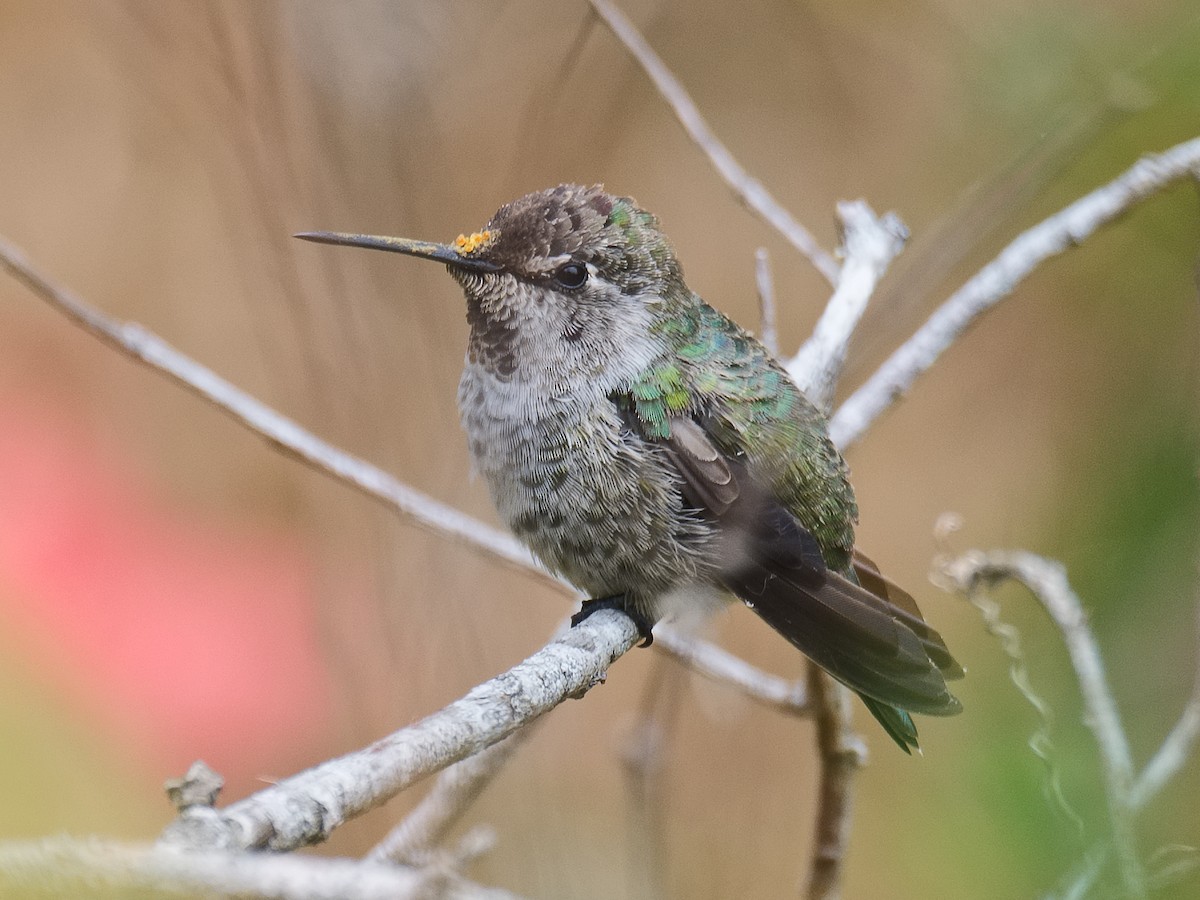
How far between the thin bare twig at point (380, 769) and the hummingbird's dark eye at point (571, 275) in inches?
37.4

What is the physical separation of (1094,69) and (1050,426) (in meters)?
2.56

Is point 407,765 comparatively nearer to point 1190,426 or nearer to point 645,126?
point 1190,426

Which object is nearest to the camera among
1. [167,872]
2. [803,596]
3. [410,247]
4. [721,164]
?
[167,872]

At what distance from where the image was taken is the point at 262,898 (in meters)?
0.83

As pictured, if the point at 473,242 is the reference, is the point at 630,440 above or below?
below

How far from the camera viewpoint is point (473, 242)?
2348 mm

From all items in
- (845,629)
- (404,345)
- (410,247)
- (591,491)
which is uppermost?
(404,345)

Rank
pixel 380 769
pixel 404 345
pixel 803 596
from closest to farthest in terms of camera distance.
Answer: pixel 380 769
pixel 803 596
pixel 404 345

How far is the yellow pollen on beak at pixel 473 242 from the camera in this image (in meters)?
2.34

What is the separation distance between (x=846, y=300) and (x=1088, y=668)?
4.02 ft

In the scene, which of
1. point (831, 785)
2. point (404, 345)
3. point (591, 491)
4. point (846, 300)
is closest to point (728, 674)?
point (831, 785)

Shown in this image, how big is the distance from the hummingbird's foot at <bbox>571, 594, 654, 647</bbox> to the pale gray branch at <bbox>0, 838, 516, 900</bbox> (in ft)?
4.53

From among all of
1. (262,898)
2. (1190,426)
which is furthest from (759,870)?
(262,898)

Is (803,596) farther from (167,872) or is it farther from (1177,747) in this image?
(167,872)
